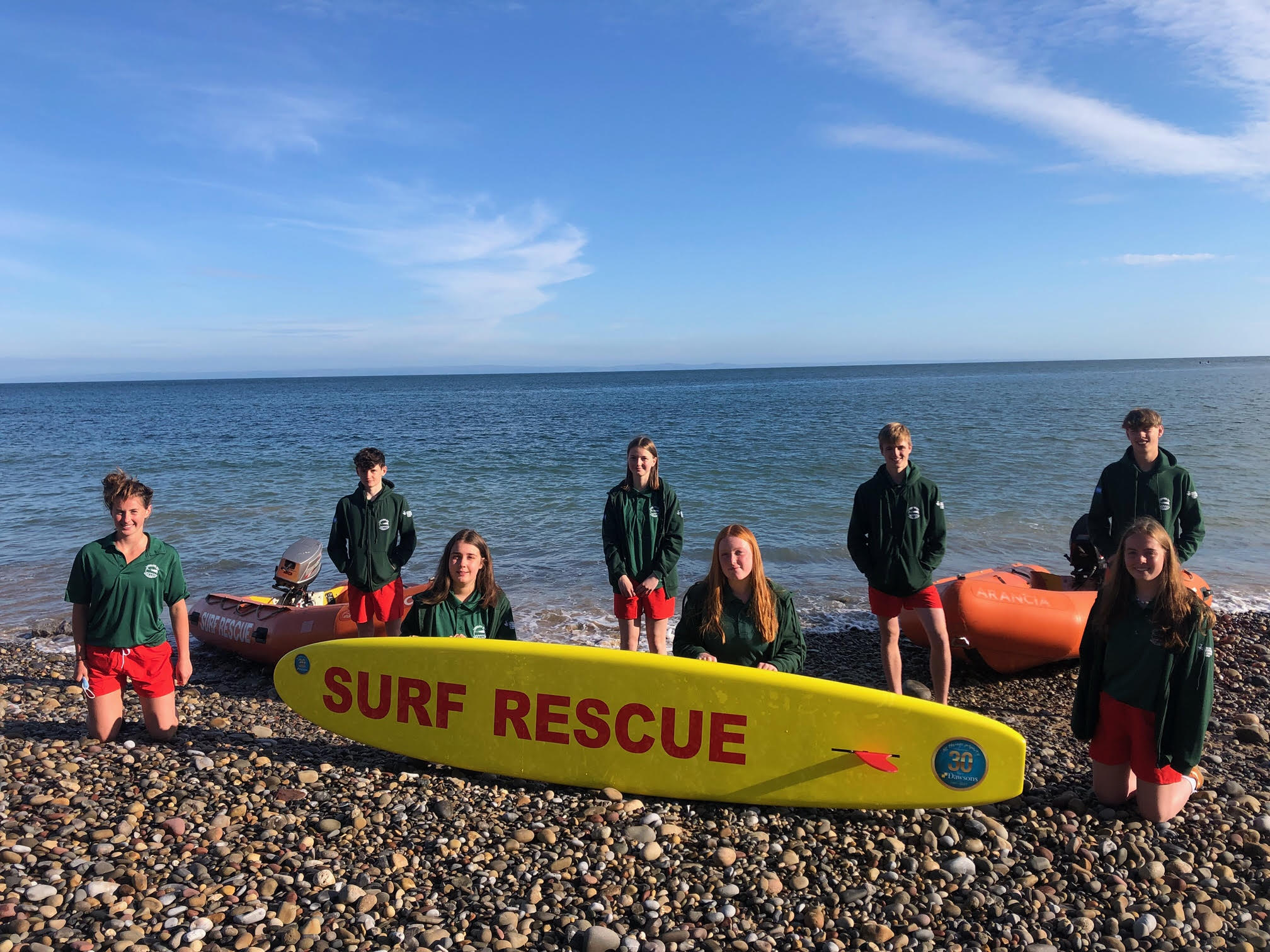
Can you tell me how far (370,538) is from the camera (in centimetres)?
530

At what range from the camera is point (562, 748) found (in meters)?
3.90

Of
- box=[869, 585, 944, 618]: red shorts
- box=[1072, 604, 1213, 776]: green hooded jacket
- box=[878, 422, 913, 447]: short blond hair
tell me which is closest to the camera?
box=[1072, 604, 1213, 776]: green hooded jacket

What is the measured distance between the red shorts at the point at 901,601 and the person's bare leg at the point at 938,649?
0.05 metres

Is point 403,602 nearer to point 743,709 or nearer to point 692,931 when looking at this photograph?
point 743,709

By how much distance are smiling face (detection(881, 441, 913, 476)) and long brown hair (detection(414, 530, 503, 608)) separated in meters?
2.31

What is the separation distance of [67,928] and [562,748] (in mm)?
2014

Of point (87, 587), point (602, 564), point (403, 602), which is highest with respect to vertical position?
point (87, 587)

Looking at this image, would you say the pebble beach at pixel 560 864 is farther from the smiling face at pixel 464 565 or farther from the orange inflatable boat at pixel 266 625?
the orange inflatable boat at pixel 266 625

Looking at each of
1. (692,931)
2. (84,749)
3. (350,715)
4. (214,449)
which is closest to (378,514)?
(350,715)

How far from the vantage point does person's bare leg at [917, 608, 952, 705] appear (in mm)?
4762

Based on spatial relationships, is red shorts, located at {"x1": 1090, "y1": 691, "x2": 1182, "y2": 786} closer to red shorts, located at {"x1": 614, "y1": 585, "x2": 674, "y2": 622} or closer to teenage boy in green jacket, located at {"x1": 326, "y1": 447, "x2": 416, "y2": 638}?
red shorts, located at {"x1": 614, "y1": 585, "x2": 674, "y2": 622}

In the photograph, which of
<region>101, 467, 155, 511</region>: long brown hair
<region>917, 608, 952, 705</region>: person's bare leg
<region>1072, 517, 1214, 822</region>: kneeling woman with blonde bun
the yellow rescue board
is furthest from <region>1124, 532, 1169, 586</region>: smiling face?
<region>101, 467, 155, 511</region>: long brown hair

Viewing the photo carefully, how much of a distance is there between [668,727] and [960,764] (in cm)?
135

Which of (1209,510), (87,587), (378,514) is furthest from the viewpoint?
(1209,510)
